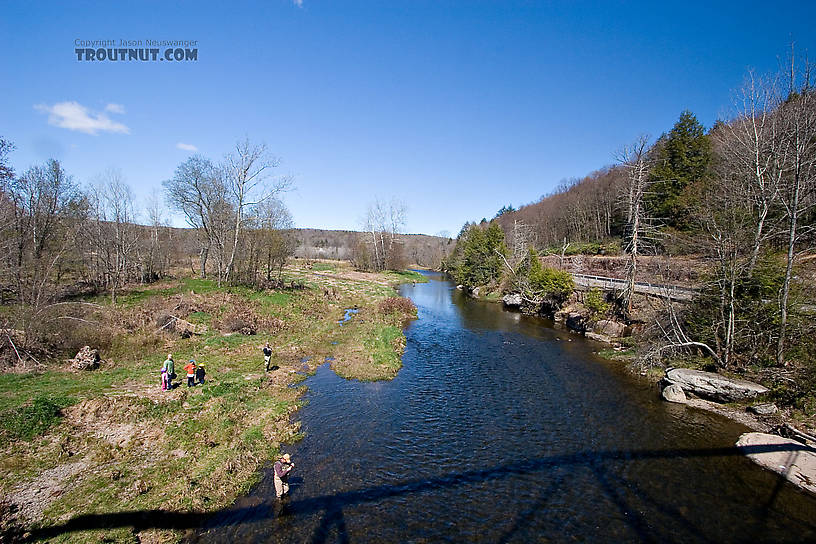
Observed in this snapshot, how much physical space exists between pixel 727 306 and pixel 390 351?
755 inches

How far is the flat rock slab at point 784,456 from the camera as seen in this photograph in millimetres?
11117

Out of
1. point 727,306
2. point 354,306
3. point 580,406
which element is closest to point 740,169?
point 727,306

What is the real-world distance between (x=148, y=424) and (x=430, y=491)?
33.8ft

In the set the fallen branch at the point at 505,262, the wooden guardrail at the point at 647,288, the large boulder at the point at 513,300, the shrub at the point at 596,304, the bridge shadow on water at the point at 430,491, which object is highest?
the fallen branch at the point at 505,262

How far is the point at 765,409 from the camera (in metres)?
14.9

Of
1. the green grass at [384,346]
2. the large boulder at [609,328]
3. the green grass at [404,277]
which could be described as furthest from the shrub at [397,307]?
the green grass at [404,277]

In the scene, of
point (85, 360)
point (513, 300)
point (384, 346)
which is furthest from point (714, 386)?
point (85, 360)

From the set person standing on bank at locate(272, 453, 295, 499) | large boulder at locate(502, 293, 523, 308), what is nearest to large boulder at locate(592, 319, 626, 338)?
large boulder at locate(502, 293, 523, 308)

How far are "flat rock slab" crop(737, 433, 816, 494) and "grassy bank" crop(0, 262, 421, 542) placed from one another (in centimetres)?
1544

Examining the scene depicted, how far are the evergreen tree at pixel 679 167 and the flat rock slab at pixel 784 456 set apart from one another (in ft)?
121

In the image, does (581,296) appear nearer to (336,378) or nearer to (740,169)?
(740,169)

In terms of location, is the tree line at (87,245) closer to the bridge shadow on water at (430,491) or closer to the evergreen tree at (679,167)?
the bridge shadow on water at (430,491)

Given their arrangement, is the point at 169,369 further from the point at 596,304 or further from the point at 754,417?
the point at 596,304

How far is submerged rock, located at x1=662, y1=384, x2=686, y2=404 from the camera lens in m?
17.0
